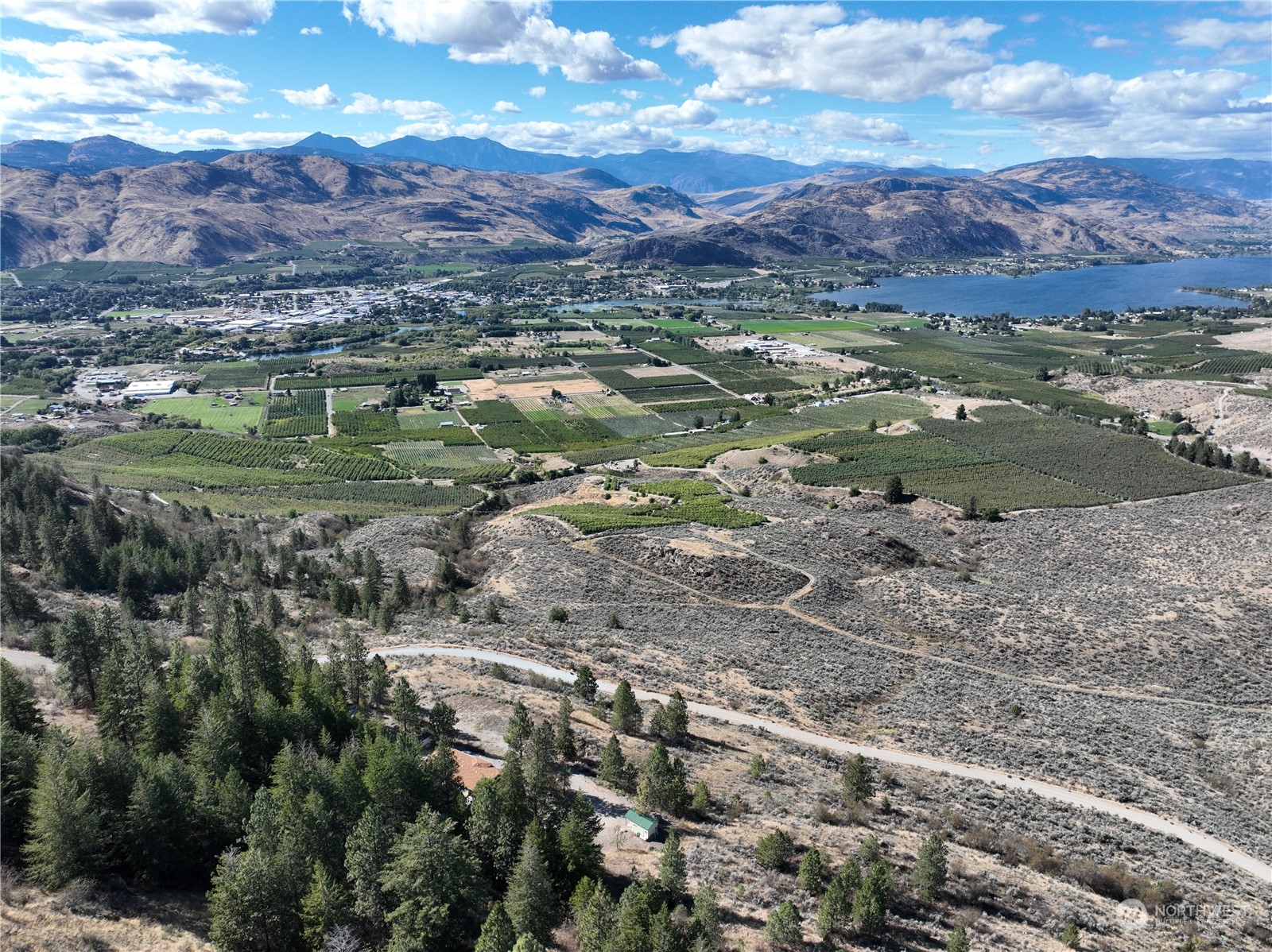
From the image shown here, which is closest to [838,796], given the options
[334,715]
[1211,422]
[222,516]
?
[334,715]

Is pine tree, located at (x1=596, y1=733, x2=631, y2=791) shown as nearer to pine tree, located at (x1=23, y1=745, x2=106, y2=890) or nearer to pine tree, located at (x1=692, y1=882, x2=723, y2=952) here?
pine tree, located at (x1=692, y1=882, x2=723, y2=952)

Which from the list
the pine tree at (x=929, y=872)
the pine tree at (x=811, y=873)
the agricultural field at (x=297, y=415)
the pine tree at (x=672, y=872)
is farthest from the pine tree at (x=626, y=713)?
the agricultural field at (x=297, y=415)

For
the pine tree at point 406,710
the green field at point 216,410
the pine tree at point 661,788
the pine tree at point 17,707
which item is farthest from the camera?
the green field at point 216,410

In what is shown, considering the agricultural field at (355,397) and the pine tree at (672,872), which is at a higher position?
the agricultural field at (355,397)

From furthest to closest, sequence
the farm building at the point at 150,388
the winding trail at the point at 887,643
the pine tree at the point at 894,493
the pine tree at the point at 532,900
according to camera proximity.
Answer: the farm building at the point at 150,388 < the pine tree at the point at 894,493 < the winding trail at the point at 887,643 < the pine tree at the point at 532,900

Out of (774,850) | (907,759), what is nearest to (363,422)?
(907,759)

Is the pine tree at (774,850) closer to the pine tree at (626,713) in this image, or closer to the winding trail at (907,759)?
the pine tree at (626,713)

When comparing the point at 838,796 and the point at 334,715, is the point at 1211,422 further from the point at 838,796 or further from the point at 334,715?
the point at 334,715

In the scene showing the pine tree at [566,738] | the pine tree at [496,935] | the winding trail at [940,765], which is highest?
the pine tree at [496,935]
